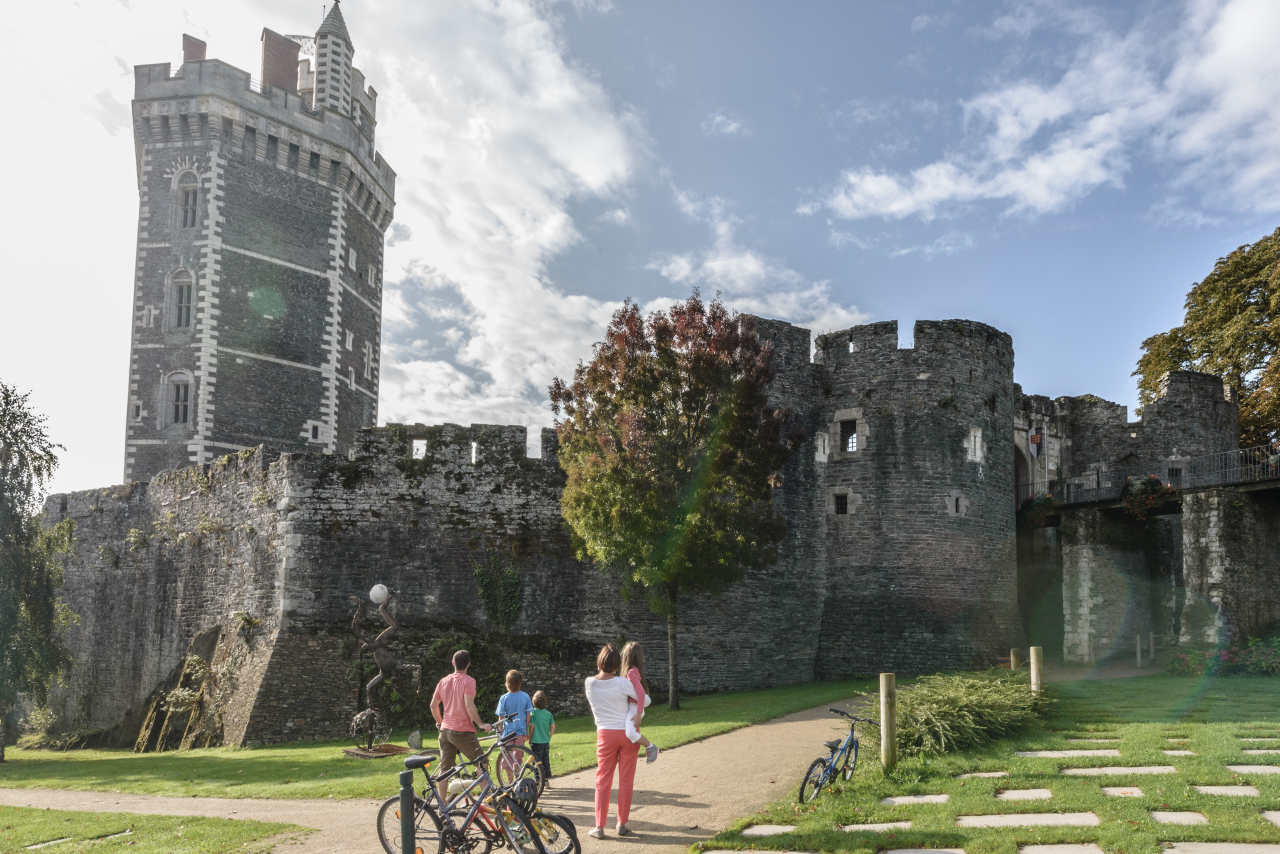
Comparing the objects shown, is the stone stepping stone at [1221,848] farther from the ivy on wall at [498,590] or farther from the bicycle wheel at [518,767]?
the ivy on wall at [498,590]

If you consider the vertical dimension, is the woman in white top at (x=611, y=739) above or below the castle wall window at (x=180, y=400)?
below

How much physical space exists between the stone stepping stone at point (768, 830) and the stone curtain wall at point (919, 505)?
43.2 ft

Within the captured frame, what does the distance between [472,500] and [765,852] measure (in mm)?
13428

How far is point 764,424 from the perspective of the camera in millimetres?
17422

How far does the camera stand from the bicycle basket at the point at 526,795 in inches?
253

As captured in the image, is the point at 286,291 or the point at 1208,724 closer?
the point at 1208,724

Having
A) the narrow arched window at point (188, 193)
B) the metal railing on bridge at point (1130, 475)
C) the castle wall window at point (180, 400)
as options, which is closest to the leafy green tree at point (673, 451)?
the metal railing on bridge at point (1130, 475)

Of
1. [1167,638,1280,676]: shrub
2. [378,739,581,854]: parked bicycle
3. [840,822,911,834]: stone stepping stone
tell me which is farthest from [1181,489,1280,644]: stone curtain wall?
[378,739,581,854]: parked bicycle

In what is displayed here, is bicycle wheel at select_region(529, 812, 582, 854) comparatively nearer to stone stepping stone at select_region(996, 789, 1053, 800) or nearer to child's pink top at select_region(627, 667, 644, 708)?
child's pink top at select_region(627, 667, 644, 708)

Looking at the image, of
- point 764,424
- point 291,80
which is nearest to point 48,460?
point 764,424

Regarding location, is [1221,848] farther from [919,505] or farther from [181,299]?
[181,299]

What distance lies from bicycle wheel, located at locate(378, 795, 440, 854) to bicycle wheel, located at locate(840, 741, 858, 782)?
169 inches

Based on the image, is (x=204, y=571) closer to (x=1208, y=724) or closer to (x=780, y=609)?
(x=780, y=609)

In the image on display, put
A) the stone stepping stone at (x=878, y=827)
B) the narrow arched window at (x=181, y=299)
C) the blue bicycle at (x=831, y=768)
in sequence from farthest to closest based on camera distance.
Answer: the narrow arched window at (x=181, y=299), the blue bicycle at (x=831, y=768), the stone stepping stone at (x=878, y=827)
